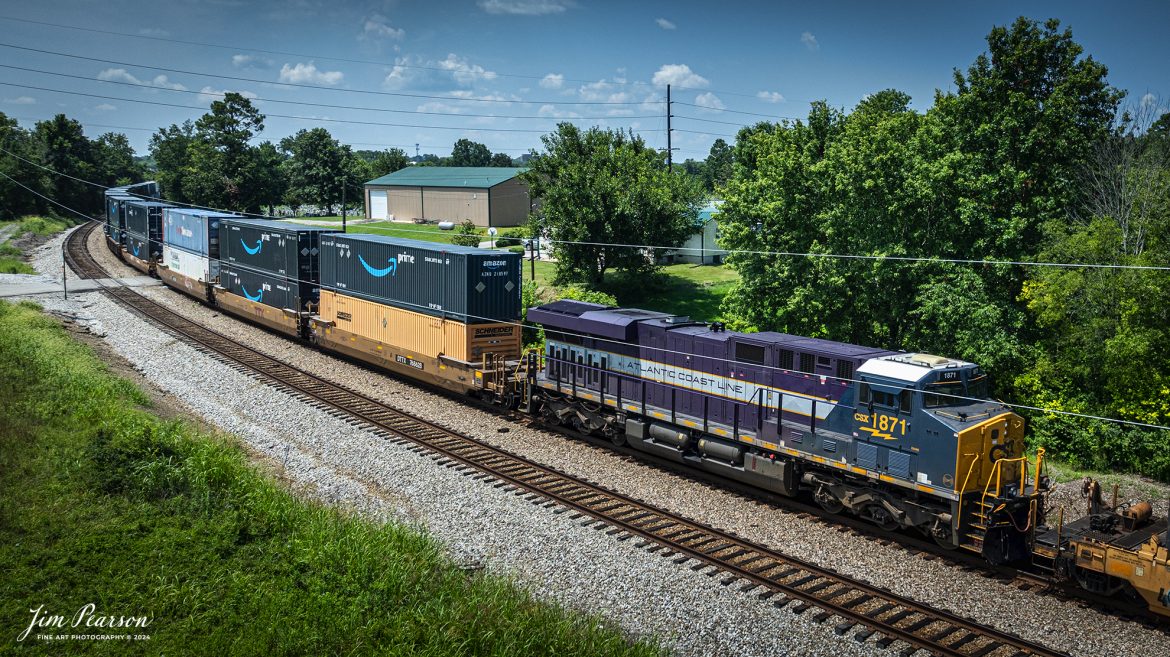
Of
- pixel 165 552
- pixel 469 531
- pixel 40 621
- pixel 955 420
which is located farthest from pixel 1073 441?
pixel 40 621

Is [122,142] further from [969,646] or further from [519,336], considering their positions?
[969,646]

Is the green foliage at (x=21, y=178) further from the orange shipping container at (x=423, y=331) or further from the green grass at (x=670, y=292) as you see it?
the orange shipping container at (x=423, y=331)

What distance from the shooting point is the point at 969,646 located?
446 inches

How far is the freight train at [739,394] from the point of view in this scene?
13547mm

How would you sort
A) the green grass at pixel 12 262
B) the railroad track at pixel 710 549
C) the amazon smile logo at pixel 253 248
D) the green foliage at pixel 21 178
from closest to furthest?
the railroad track at pixel 710 549
the amazon smile logo at pixel 253 248
the green grass at pixel 12 262
the green foliage at pixel 21 178

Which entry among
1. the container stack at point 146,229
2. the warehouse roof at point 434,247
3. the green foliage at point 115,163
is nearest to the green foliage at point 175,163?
the green foliage at point 115,163

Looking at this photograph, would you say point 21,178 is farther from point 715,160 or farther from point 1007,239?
point 715,160

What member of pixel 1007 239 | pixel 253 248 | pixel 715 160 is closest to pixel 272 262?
pixel 253 248

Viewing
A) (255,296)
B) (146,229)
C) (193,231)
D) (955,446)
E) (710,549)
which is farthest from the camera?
(146,229)

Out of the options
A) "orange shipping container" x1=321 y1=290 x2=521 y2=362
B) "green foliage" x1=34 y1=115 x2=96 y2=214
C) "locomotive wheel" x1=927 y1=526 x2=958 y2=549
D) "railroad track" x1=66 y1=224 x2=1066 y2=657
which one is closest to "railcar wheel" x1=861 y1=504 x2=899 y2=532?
"locomotive wheel" x1=927 y1=526 x2=958 y2=549

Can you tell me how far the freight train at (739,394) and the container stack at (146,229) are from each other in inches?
850

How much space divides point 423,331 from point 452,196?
5300 cm

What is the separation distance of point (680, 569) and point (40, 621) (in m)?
9.39

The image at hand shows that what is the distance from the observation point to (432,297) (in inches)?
961
